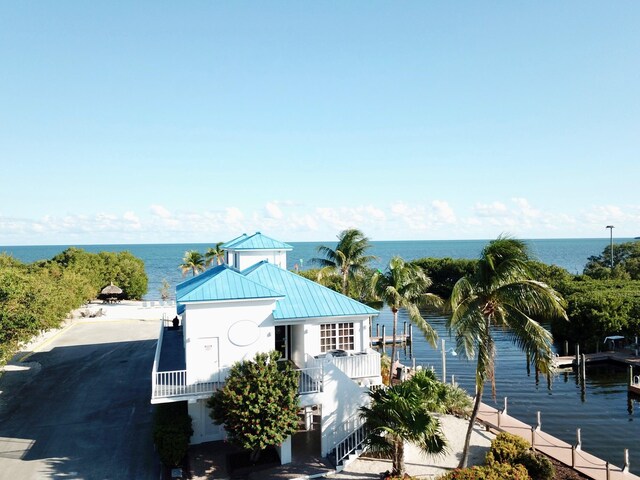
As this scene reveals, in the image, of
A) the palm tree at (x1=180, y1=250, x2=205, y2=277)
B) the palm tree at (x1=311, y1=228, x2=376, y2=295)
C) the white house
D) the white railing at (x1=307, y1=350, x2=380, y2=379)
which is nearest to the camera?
the white house

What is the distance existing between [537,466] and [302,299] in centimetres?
1094

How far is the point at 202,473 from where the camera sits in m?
16.0

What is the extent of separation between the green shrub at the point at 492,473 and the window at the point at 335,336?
7.19 metres

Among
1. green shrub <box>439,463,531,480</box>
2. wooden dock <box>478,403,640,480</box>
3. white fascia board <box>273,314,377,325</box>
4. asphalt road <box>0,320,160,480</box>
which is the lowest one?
wooden dock <box>478,403,640,480</box>

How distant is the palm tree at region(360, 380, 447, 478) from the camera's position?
13.6 metres

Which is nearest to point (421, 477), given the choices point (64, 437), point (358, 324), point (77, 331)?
point (358, 324)

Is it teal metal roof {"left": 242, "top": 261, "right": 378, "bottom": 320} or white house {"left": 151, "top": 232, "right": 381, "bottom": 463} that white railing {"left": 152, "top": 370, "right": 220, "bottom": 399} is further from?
teal metal roof {"left": 242, "top": 261, "right": 378, "bottom": 320}

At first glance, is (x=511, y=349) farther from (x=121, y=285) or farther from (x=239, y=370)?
(x=121, y=285)

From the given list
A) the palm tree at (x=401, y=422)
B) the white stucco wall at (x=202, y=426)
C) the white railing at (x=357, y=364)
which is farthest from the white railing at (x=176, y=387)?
the palm tree at (x=401, y=422)

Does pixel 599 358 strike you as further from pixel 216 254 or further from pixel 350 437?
A: pixel 216 254

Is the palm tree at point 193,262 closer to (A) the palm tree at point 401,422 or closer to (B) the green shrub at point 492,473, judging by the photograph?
(A) the palm tree at point 401,422

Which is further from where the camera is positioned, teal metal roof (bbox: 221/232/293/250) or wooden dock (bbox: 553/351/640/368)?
wooden dock (bbox: 553/351/640/368)

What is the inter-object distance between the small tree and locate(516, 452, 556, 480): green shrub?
843 centimetres

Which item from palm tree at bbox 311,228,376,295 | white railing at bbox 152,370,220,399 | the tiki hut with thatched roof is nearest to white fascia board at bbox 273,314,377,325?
white railing at bbox 152,370,220,399
